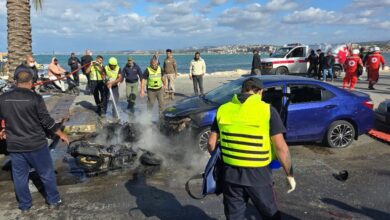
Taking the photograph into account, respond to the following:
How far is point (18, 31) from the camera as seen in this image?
38.8 ft

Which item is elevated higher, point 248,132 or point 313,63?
point 248,132

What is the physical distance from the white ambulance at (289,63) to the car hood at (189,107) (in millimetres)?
15231

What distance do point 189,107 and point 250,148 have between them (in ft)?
14.3

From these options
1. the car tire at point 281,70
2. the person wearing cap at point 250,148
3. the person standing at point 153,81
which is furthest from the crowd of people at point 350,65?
the person wearing cap at point 250,148

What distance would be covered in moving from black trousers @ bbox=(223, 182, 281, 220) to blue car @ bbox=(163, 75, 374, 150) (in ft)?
12.1

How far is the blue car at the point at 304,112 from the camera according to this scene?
709 cm

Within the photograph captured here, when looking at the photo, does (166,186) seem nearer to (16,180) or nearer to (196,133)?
(196,133)

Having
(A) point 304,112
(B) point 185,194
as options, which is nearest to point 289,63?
(A) point 304,112

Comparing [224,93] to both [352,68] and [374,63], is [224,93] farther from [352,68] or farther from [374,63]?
[374,63]

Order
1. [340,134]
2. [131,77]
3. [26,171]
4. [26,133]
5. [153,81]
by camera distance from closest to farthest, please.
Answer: [26,133], [26,171], [340,134], [153,81], [131,77]

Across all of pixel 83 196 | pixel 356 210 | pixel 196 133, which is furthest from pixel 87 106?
pixel 356 210

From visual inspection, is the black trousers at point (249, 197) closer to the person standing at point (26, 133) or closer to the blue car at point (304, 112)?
the person standing at point (26, 133)

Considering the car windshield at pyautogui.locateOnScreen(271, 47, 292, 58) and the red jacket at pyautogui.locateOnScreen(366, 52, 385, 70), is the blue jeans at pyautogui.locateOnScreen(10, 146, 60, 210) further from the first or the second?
the car windshield at pyautogui.locateOnScreen(271, 47, 292, 58)

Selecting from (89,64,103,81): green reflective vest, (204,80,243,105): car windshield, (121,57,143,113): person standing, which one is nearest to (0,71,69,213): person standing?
(204,80,243,105): car windshield
